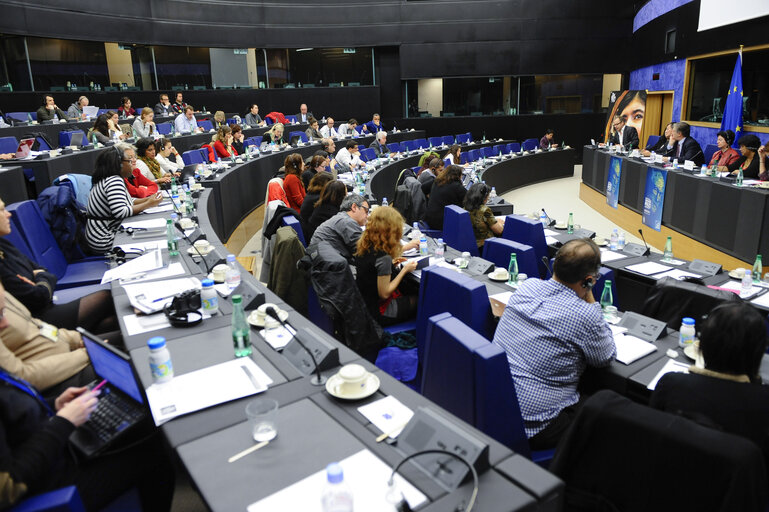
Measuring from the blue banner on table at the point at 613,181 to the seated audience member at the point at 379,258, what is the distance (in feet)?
22.1

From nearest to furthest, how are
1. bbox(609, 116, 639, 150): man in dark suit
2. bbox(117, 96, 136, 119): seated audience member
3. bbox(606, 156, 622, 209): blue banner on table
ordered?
bbox(606, 156, 622, 209): blue banner on table
bbox(609, 116, 639, 150): man in dark suit
bbox(117, 96, 136, 119): seated audience member

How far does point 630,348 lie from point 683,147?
6788mm

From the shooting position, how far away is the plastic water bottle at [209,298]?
2626mm

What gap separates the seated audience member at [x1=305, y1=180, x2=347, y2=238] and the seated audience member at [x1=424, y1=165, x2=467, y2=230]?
1.48 m

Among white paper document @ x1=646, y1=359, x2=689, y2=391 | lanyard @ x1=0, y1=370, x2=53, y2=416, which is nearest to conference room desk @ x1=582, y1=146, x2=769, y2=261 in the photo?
white paper document @ x1=646, y1=359, x2=689, y2=391

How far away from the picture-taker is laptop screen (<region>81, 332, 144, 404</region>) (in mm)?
1881

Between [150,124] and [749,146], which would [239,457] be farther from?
[150,124]

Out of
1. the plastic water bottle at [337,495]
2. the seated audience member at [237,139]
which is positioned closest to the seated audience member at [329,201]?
the plastic water bottle at [337,495]

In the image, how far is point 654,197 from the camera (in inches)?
300

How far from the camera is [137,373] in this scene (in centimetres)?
208

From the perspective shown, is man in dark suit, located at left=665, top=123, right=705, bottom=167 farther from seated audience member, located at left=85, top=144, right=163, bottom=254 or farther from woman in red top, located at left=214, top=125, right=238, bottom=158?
seated audience member, located at left=85, top=144, right=163, bottom=254

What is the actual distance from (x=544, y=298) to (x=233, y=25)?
548 inches

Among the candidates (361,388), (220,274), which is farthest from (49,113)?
(361,388)

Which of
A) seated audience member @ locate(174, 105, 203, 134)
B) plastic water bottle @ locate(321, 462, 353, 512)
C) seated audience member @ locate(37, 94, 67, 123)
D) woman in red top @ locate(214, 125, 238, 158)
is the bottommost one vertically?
plastic water bottle @ locate(321, 462, 353, 512)
